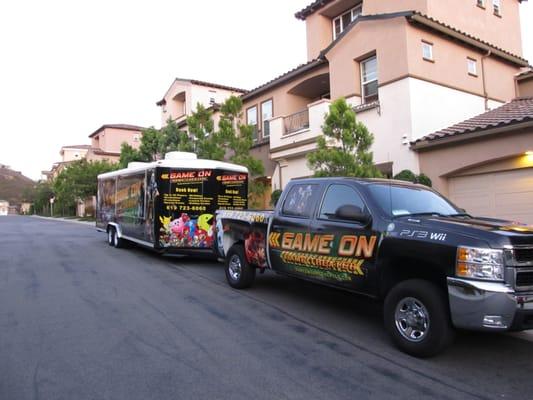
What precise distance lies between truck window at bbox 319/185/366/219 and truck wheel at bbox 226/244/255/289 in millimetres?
2296

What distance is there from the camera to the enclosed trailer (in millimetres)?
11859

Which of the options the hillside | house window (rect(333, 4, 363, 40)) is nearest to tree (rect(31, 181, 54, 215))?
the hillside

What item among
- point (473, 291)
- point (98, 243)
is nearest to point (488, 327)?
point (473, 291)

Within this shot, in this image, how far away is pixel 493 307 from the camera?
4328mm

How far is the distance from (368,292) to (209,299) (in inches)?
121

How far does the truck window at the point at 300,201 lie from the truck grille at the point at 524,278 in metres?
2.95

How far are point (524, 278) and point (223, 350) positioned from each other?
3.22 meters

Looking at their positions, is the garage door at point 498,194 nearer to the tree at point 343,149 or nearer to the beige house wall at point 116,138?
the tree at point 343,149

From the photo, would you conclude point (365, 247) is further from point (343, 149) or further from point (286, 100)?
point (286, 100)

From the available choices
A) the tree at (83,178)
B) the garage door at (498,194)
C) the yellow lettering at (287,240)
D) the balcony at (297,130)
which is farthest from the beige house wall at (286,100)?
the tree at (83,178)

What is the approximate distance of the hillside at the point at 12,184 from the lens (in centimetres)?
13357

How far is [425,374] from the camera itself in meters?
4.50

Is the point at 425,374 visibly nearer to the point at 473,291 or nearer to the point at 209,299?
the point at 473,291

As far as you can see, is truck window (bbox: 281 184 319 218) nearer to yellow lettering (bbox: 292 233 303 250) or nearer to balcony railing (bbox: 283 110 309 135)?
yellow lettering (bbox: 292 233 303 250)
